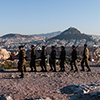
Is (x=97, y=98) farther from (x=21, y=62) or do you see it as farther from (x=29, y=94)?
(x=21, y=62)

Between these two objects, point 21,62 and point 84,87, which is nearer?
point 84,87

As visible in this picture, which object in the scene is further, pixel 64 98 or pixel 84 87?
pixel 84 87

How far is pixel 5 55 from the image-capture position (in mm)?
17391

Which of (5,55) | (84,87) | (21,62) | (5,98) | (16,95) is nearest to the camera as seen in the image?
(5,98)

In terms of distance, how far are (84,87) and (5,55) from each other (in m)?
13.7

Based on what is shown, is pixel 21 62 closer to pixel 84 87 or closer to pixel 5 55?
pixel 84 87

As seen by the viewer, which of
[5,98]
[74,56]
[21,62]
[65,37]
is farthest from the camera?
[65,37]

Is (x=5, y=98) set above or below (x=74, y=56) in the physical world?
below

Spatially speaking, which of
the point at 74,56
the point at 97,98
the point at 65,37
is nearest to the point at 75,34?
the point at 65,37

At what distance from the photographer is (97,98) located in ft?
14.5

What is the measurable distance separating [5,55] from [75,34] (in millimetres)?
69938

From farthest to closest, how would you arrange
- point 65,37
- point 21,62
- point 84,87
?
1. point 65,37
2. point 21,62
3. point 84,87

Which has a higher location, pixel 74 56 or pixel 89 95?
pixel 74 56

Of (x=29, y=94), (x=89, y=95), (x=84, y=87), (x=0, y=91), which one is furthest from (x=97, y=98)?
(x=0, y=91)
